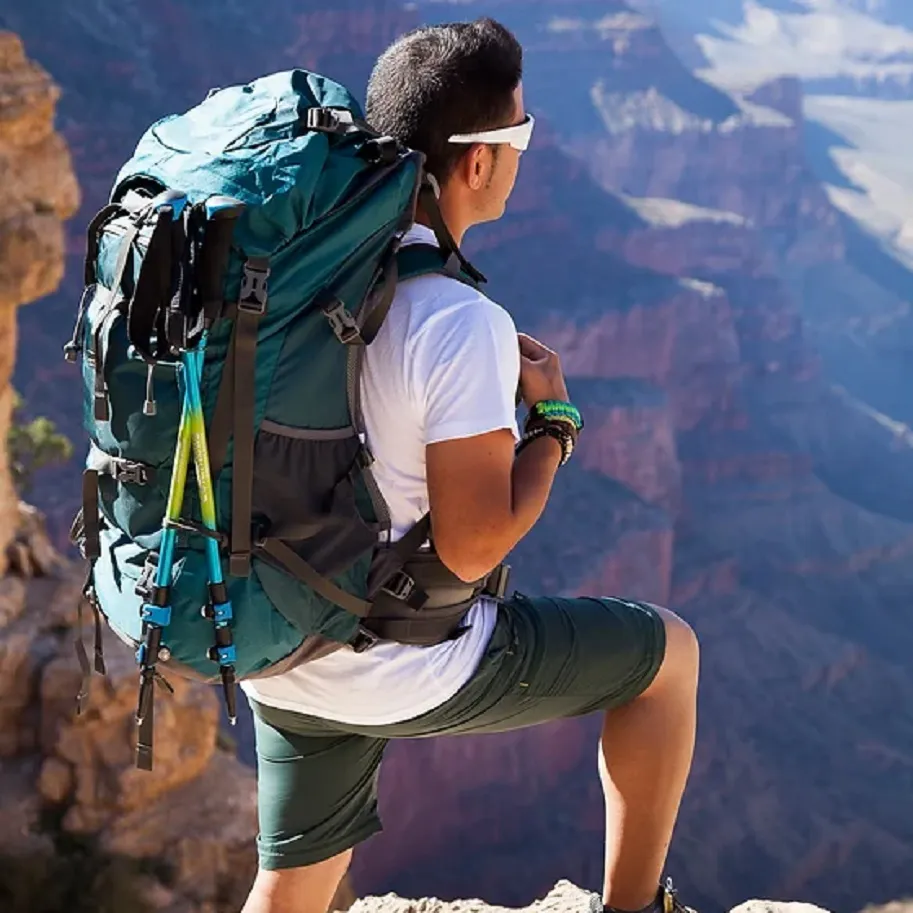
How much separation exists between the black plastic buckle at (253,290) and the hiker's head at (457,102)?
0.33 meters

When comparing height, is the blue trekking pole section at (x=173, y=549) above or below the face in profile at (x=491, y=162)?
below

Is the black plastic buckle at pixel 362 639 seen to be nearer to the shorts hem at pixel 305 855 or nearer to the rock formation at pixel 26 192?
the shorts hem at pixel 305 855

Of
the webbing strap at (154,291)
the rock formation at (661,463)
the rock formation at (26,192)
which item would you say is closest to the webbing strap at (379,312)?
the webbing strap at (154,291)

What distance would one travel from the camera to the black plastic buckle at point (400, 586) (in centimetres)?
156

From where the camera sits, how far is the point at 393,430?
59.2 inches

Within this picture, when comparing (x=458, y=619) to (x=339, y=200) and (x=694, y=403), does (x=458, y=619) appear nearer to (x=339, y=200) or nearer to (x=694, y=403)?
(x=339, y=200)

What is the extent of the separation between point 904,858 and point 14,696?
48.8ft

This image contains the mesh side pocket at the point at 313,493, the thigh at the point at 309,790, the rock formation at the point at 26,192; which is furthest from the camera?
the rock formation at the point at 26,192

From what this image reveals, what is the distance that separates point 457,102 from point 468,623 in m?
0.64

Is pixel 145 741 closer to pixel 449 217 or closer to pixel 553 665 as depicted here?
pixel 553 665

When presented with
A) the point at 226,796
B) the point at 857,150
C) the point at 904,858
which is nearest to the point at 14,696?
the point at 226,796

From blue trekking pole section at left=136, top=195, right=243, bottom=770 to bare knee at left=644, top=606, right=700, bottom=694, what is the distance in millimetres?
662

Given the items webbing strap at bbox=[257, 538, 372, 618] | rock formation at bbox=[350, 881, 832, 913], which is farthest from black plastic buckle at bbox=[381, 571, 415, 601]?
rock formation at bbox=[350, 881, 832, 913]

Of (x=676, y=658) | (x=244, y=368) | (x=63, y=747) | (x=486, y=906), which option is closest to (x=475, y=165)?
(x=244, y=368)
